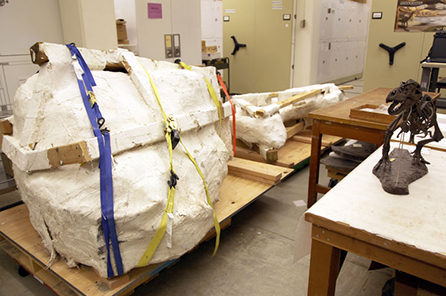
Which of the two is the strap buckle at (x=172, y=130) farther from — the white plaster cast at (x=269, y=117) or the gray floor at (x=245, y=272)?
the white plaster cast at (x=269, y=117)

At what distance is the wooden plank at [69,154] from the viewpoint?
1689 millimetres

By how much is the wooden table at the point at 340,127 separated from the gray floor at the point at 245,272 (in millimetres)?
491

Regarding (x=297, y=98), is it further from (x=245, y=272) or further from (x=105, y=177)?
(x=105, y=177)

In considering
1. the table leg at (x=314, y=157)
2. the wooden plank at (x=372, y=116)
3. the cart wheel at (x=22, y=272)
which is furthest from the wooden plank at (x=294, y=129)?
the cart wheel at (x=22, y=272)

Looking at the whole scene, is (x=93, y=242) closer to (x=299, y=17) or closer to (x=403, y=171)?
(x=403, y=171)

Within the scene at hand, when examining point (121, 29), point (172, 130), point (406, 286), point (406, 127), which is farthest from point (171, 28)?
point (406, 286)

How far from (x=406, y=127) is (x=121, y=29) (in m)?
3.78

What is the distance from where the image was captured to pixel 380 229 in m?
1.34

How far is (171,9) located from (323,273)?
4.43m

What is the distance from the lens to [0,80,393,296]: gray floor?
7.07 feet

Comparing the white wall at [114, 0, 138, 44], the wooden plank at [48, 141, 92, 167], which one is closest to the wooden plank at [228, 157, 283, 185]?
the wooden plank at [48, 141, 92, 167]

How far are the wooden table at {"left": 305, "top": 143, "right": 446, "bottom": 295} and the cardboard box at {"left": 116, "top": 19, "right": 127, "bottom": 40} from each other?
3.71 meters

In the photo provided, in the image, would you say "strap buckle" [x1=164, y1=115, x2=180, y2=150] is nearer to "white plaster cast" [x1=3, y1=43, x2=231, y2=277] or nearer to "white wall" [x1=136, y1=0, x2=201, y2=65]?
"white plaster cast" [x1=3, y1=43, x2=231, y2=277]

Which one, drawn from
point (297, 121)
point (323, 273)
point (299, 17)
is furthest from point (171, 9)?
point (323, 273)
